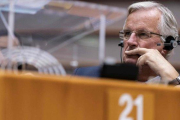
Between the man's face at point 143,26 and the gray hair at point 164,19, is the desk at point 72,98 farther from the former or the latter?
the gray hair at point 164,19

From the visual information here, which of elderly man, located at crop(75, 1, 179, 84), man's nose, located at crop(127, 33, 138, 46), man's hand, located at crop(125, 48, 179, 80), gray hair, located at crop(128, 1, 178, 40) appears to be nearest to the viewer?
man's hand, located at crop(125, 48, 179, 80)

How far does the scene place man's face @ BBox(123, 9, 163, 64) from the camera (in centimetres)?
193

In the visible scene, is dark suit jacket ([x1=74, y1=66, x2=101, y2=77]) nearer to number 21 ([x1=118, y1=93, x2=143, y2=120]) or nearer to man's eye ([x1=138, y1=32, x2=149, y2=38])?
man's eye ([x1=138, y1=32, x2=149, y2=38])

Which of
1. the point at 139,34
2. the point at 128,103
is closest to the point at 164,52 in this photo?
the point at 139,34

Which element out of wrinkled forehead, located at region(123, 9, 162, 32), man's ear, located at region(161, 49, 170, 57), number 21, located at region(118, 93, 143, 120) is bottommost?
number 21, located at region(118, 93, 143, 120)

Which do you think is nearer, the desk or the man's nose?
the desk

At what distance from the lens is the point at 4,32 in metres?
1.47

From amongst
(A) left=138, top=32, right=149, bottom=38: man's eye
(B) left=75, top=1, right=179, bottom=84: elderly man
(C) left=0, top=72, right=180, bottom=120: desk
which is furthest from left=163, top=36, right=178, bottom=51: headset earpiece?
(C) left=0, top=72, right=180, bottom=120: desk

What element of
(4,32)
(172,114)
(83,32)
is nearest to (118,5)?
(83,32)

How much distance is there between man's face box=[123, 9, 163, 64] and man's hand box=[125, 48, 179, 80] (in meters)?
0.07

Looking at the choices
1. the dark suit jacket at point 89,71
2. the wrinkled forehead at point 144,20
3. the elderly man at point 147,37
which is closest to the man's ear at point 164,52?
the elderly man at point 147,37

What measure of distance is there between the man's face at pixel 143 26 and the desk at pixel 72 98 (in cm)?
122

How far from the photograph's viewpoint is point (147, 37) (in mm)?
1974

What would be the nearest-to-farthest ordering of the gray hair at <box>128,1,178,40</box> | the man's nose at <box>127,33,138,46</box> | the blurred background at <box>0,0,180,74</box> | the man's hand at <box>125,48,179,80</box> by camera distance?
1. the blurred background at <box>0,0,180,74</box>
2. the man's hand at <box>125,48,179,80</box>
3. the man's nose at <box>127,33,138,46</box>
4. the gray hair at <box>128,1,178,40</box>
